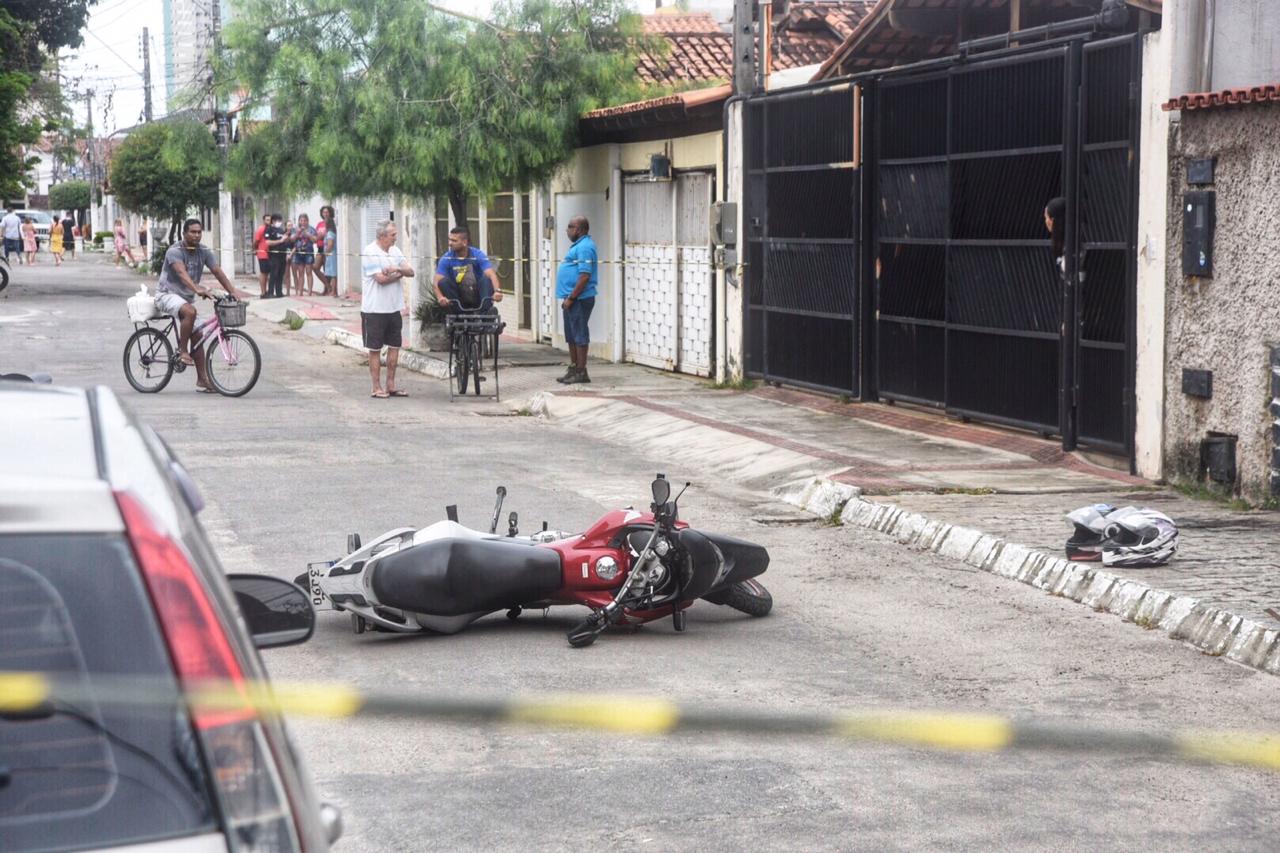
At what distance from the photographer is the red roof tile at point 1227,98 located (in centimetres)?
1020

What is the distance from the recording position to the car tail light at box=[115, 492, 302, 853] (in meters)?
2.26

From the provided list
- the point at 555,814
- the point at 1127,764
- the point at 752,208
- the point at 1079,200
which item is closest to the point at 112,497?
the point at 555,814

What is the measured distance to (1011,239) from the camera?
535 inches

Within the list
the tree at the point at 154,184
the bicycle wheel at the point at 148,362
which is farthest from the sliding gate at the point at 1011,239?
the tree at the point at 154,184

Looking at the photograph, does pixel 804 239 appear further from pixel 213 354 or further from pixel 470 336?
pixel 213 354

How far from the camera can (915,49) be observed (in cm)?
1858

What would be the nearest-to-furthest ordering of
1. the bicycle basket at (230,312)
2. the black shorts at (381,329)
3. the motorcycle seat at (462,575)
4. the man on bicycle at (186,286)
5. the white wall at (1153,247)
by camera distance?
the motorcycle seat at (462,575)
the white wall at (1153,247)
the bicycle basket at (230,312)
the man on bicycle at (186,286)
the black shorts at (381,329)

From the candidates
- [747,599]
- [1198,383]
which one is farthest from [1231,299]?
[747,599]

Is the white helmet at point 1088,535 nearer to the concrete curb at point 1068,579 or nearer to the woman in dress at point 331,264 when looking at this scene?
the concrete curb at point 1068,579

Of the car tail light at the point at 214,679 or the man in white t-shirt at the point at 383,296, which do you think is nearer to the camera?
the car tail light at the point at 214,679

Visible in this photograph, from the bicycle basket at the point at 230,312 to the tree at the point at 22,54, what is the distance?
20020 mm

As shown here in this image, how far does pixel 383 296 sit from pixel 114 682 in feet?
51.8

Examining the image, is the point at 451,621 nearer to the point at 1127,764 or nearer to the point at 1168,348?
the point at 1127,764

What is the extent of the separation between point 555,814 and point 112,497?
3027mm
